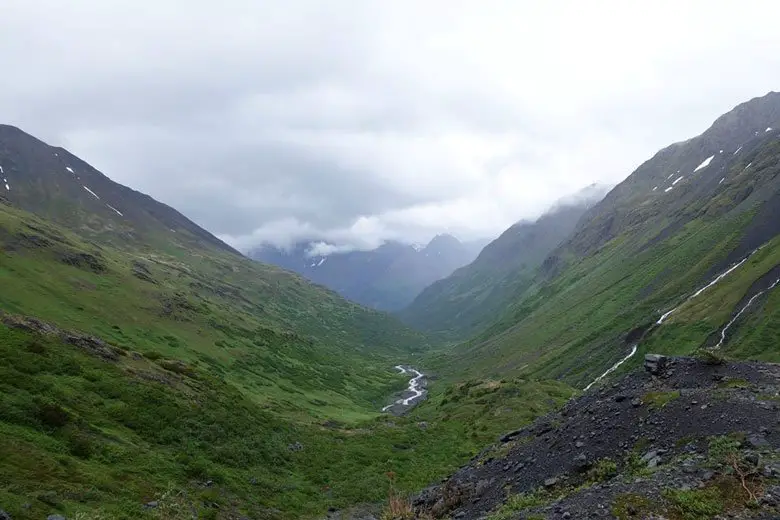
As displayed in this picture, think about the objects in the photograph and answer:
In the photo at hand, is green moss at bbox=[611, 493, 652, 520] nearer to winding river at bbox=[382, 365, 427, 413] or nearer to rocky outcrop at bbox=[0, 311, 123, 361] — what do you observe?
rocky outcrop at bbox=[0, 311, 123, 361]

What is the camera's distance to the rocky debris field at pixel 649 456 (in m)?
16.2

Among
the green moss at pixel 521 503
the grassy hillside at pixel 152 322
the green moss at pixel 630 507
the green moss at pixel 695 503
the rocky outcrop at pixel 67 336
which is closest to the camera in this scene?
the green moss at pixel 695 503

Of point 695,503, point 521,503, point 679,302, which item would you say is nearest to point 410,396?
point 679,302

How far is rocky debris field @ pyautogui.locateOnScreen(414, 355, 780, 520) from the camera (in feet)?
53.0

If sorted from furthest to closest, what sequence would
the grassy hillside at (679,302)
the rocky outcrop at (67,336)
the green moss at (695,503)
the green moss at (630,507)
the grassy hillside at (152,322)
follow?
1. the grassy hillside at (679,302)
2. the grassy hillside at (152,322)
3. the rocky outcrop at (67,336)
4. the green moss at (630,507)
5. the green moss at (695,503)

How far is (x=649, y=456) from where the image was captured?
20.8 metres

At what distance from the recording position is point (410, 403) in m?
136

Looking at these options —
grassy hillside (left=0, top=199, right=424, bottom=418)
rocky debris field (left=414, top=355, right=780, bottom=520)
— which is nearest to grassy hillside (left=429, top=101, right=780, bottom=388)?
grassy hillside (left=0, top=199, right=424, bottom=418)

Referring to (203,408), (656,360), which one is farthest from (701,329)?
(203,408)

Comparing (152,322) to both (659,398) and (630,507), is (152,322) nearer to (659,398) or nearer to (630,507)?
(659,398)

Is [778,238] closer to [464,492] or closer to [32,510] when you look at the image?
[464,492]

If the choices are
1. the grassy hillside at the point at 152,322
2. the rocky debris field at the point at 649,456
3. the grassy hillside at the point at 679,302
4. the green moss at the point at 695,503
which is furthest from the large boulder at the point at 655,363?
the grassy hillside at the point at 679,302

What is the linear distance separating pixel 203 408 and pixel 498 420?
36.0 m

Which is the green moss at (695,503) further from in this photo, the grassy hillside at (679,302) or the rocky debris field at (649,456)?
the grassy hillside at (679,302)
